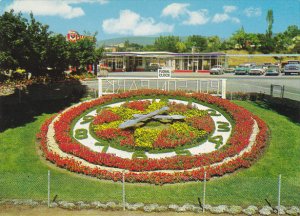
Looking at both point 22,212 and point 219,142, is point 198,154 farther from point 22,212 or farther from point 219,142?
point 22,212

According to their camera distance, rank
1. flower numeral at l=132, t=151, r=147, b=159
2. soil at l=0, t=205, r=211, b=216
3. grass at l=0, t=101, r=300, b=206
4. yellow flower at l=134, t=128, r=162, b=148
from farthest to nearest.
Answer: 1. yellow flower at l=134, t=128, r=162, b=148
2. flower numeral at l=132, t=151, r=147, b=159
3. grass at l=0, t=101, r=300, b=206
4. soil at l=0, t=205, r=211, b=216

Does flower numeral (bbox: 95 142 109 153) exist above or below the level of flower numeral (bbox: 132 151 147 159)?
above

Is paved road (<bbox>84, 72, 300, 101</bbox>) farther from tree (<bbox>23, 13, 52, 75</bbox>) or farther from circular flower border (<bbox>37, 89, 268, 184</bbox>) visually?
circular flower border (<bbox>37, 89, 268, 184</bbox>)

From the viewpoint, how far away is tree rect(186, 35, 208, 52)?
11706 cm

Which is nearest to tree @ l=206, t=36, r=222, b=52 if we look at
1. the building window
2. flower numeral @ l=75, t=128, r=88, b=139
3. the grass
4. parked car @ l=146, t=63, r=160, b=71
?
parked car @ l=146, t=63, r=160, b=71

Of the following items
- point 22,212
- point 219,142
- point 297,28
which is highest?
point 297,28

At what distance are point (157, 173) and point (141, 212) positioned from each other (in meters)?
2.87

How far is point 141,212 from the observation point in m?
12.4

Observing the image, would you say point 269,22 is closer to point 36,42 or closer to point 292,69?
point 292,69

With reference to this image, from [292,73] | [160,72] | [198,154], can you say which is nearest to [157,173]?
[198,154]

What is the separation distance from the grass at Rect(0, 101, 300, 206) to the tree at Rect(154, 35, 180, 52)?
3942 inches

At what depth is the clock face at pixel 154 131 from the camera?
679 inches

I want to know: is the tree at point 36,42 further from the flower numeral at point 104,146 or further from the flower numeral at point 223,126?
the flower numeral at point 223,126

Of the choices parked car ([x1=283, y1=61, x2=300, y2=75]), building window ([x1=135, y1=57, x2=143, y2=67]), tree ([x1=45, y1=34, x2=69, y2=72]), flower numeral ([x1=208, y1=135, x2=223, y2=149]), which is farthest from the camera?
building window ([x1=135, y1=57, x2=143, y2=67])
